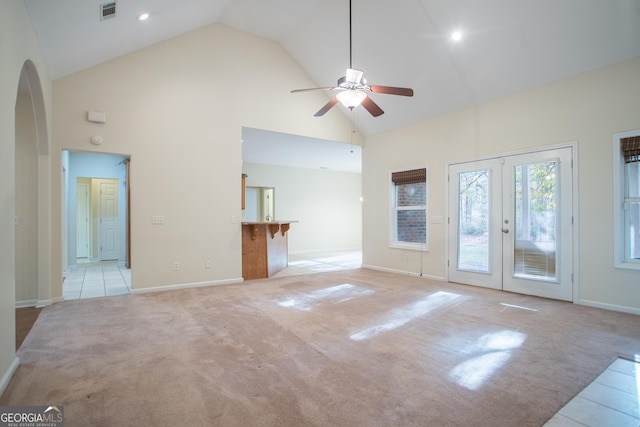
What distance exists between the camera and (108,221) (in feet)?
27.6

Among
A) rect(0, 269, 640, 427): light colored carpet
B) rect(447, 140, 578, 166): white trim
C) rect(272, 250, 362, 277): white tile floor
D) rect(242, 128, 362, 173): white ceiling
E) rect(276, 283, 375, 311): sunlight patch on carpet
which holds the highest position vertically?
rect(242, 128, 362, 173): white ceiling

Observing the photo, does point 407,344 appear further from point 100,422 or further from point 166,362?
point 100,422

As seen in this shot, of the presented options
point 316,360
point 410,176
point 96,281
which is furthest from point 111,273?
point 410,176

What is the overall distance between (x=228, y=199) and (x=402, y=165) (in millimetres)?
3352

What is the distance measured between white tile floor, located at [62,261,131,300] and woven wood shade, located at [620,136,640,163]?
6771 millimetres

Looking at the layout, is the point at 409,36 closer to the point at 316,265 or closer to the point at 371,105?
the point at 371,105

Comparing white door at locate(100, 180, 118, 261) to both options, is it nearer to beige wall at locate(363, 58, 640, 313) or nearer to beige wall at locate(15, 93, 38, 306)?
beige wall at locate(15, 93, 38, 306)

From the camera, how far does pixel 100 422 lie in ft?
5.76

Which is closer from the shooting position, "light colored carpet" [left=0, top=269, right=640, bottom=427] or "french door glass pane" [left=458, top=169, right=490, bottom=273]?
"light colored carpet" [left=0, top=269, right=640, bottom=427]

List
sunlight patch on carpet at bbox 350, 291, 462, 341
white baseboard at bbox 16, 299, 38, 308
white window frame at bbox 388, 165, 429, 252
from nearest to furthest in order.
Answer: sunlight patch on carpet at bbox 350, 291, 462, 341 → white baseboard at bbox 16, 299, 38, 308 → white window frame at bbox 388, 165, 429, 252

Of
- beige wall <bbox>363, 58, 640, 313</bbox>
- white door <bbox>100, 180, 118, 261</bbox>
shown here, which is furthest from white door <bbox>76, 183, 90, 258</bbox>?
beige wall <bbox>363, 58, 640, 313</bbox>

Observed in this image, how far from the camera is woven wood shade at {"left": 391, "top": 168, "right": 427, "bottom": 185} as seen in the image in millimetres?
5980

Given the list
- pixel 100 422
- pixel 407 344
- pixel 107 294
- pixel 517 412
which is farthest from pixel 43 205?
pixel 517 412

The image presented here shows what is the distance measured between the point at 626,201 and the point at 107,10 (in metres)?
6.04
